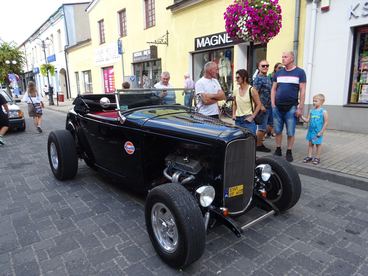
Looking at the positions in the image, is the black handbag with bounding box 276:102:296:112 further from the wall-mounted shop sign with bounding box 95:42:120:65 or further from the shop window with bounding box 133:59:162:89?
the wall-mounted shop sign with bounding box 95:42:120:65

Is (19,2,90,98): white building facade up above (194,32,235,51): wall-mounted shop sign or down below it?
above

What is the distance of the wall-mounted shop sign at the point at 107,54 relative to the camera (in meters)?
18.0

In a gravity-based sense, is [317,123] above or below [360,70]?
below

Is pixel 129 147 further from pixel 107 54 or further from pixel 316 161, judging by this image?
pixel 107 54

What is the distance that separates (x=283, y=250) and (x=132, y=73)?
15.9 meters

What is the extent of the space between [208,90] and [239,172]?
225 cm

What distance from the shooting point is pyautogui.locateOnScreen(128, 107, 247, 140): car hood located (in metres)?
2.63

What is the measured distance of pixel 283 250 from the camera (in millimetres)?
2643

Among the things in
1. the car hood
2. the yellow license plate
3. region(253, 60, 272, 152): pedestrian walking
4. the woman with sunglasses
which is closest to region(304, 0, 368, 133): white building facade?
region(253, 60, 272, 152): pedestrian walking

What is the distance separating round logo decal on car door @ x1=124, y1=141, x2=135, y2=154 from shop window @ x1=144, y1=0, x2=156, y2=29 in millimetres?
12452

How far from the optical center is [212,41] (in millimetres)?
10766

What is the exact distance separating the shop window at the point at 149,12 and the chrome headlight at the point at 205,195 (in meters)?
13.5

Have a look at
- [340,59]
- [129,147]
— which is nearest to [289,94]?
[129,147]

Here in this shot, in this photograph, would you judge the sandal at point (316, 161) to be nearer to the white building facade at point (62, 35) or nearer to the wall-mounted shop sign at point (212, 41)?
the wall-mounted shop sign at point (212, 41)
